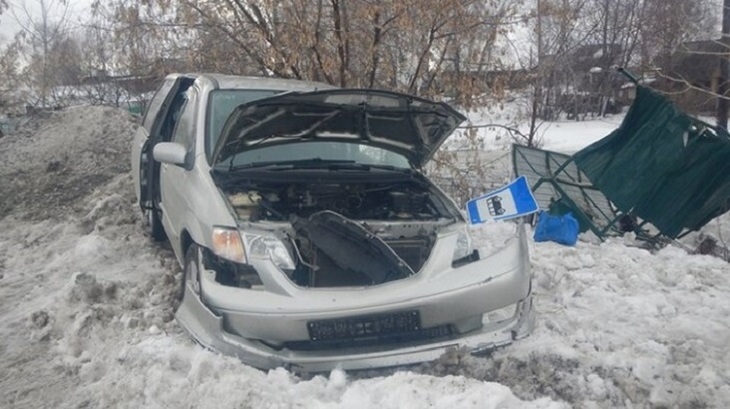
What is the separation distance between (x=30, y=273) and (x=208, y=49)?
414cm

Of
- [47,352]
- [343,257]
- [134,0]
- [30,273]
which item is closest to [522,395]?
[343,257]

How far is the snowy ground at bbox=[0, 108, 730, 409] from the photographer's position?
10.8 feet

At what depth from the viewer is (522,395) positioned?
3383mm

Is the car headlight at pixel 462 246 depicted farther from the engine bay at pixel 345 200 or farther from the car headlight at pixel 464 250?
the engine bay at pixel 345 200

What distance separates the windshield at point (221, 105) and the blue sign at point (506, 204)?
2.00m

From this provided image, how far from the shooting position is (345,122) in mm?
4797

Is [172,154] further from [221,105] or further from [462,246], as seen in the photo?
[462,246]

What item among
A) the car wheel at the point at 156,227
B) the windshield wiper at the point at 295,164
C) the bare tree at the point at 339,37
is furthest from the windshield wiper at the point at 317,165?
the bare tree at the point at 339,37

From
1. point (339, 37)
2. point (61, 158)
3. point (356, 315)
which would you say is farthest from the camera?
point (61, 158)

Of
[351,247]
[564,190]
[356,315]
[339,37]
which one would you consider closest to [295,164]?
[351,247]

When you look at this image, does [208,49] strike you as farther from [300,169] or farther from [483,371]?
[483,371]

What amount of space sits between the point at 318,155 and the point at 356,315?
6.36 ft

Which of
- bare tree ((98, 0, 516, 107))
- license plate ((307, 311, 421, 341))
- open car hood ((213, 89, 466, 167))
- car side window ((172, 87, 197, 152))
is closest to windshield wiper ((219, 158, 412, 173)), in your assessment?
open car hood ((213, 89, 466, 167))

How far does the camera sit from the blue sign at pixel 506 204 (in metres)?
4.20
